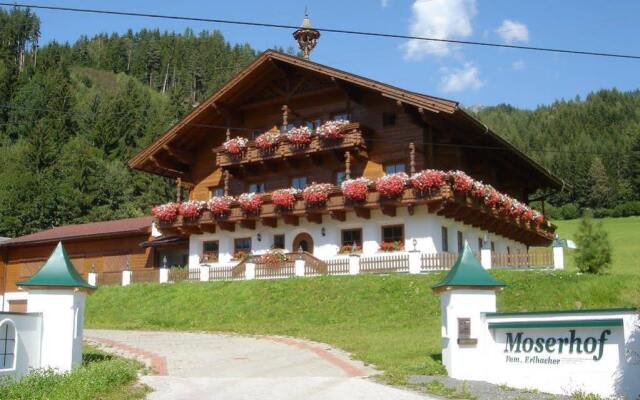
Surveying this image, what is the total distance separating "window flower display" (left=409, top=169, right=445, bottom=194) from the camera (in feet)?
90.9

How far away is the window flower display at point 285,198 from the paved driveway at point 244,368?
10148 mm

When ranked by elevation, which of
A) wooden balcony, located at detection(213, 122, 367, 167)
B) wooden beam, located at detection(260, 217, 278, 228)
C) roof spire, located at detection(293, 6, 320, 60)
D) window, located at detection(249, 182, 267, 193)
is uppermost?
roof spire, located at detection(293, 6, 320, 60)

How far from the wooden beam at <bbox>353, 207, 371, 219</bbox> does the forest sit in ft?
103

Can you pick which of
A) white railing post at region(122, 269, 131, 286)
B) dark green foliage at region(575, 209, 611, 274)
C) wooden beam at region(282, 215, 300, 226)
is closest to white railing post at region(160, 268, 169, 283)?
white railing post at region(122, 269, 131, 286)

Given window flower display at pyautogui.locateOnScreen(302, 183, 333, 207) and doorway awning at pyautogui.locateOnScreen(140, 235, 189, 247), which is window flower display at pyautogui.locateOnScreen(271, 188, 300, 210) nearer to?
window flower display at pyautogui.locateOnScreen(302, 183, 333, 207)

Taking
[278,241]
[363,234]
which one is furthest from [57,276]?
[278,241]

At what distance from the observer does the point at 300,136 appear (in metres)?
32.1

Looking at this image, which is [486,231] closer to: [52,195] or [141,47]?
[52,195]

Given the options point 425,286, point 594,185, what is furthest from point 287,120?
point 594,185

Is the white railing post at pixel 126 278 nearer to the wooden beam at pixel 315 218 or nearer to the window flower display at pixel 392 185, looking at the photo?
the wooden beam at pixel 315 218

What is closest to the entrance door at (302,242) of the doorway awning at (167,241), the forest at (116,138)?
the doorway awning at (167,241)

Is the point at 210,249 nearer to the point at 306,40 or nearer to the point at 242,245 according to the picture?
the point at 242,245

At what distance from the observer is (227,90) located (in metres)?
34.6

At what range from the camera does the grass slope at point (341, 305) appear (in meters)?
21.0
